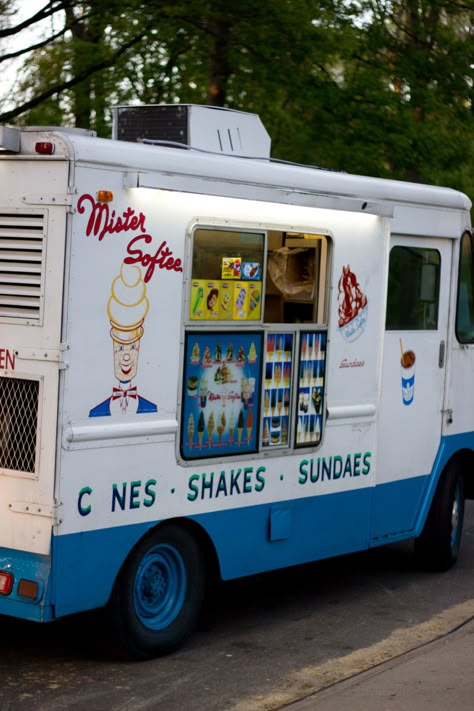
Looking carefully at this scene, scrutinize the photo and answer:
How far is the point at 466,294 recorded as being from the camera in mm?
9039

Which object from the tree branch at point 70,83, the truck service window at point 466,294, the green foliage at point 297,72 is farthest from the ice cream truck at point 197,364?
the tree branch at point 70,83

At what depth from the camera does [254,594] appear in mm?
8094

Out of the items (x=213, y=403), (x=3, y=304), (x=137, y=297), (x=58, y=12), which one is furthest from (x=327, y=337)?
(x=58, y=12)

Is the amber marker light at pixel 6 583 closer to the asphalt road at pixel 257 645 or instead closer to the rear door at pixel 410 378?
the asphalt road at pixel 257 645

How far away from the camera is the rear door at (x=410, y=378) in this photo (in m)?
8.04

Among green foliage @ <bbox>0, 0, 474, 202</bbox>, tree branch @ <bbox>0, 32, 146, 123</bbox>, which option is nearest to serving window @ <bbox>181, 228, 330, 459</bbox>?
green foliage @ <bbox>0, 0, 474, 202</bbox>

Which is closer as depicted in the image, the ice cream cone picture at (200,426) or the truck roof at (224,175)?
the truck roof at (224,175)

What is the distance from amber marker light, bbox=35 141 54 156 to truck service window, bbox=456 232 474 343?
3.97m

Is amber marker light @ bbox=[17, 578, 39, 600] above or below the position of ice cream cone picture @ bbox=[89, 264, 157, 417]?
below

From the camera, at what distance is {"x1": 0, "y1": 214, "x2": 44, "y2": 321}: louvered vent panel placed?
19.1 feet

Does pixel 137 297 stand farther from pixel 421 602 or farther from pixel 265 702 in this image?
pixel 421 602

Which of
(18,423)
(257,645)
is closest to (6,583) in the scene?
(18,423)

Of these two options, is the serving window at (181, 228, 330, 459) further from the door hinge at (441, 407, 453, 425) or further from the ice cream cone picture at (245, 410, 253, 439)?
the door hinge at (441, 407, 453, 425)

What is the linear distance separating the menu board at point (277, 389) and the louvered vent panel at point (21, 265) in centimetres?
161
